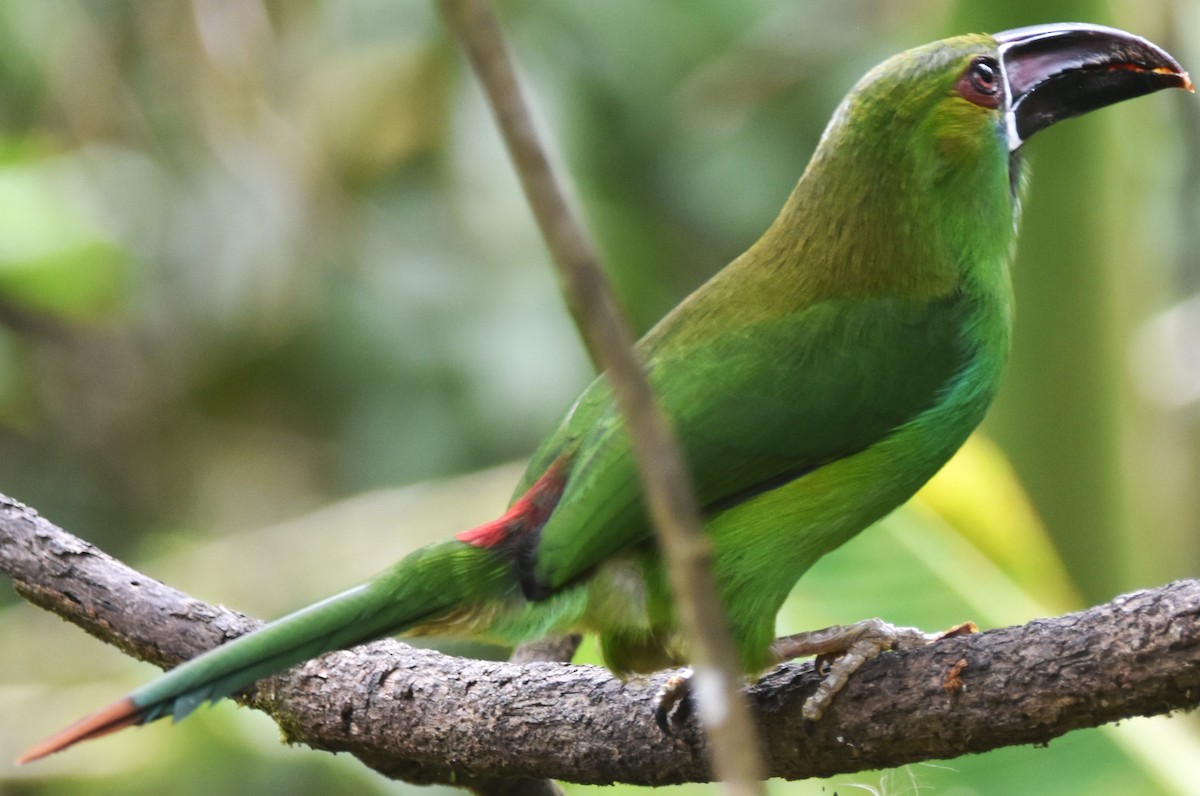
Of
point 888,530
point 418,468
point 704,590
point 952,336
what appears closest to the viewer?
point 704,590

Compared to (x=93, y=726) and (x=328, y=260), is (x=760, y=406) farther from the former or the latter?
(x=328, y=260)

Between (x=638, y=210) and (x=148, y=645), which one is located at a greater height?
(x=638, y=210)

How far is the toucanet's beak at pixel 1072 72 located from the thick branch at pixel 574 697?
115 cm

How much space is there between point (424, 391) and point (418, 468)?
356 mm

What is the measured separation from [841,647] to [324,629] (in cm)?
82

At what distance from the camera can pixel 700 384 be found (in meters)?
2.46

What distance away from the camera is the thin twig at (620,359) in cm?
92

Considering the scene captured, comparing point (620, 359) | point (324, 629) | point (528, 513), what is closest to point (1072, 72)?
point (528, 513)

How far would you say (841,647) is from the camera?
2270 millimetres

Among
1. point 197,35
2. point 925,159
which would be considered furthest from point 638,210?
point 925,159

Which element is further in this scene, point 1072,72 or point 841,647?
point 1072,72

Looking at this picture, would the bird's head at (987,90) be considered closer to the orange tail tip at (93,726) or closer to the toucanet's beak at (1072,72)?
the toucanet's beak at (1072,72)

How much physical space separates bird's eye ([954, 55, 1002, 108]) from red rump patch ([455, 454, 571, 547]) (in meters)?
1.00

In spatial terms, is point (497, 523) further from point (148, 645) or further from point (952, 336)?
point (952, 336)
